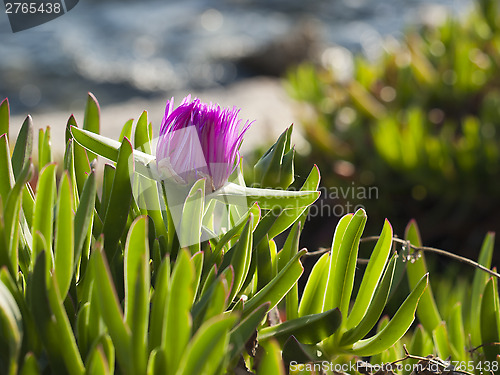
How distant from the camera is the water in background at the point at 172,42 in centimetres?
646

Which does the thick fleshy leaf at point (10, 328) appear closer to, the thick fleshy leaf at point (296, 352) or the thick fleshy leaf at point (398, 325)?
the thick fleshy leaf at point (296, 352)

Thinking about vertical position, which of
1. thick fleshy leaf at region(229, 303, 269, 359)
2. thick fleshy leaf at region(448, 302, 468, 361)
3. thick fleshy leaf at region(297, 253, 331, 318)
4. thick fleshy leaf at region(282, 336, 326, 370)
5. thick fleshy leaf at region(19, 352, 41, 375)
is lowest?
thick fleshy leaf at region(448, 302, 468, 361)

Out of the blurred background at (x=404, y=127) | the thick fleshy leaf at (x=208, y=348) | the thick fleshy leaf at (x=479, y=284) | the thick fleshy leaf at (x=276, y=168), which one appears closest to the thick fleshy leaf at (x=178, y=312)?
the thick fleshy leaf at (x=208, y=348)

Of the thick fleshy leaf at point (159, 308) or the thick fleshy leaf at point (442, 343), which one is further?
the thick fleshy leaf at point (442, 343)

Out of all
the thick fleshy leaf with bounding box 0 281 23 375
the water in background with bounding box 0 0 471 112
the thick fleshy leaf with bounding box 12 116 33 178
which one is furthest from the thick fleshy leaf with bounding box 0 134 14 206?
the water in background with bounding box 0 0 471 112

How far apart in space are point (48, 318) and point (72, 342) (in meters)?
0.03

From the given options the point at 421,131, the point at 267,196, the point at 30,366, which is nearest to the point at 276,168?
the point at 267,196

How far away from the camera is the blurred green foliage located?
6.78 ft

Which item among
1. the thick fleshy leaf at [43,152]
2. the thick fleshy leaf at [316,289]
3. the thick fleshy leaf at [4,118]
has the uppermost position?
the thick fleshy leaf at [4,118]

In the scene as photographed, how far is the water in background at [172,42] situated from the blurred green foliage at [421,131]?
2844 millimetres

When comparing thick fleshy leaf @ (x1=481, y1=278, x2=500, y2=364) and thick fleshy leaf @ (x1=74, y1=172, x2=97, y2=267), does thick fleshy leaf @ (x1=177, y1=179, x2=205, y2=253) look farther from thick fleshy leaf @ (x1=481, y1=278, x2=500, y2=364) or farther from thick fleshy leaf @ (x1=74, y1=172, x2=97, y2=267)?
thick fleshy leaf @ (x1=481, y1=278, x2=500, y2=364)

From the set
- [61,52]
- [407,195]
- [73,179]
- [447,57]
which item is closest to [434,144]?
[407,195]

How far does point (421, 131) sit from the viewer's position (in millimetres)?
2035

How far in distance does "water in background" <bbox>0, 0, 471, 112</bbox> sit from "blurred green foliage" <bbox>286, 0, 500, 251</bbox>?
284cm
